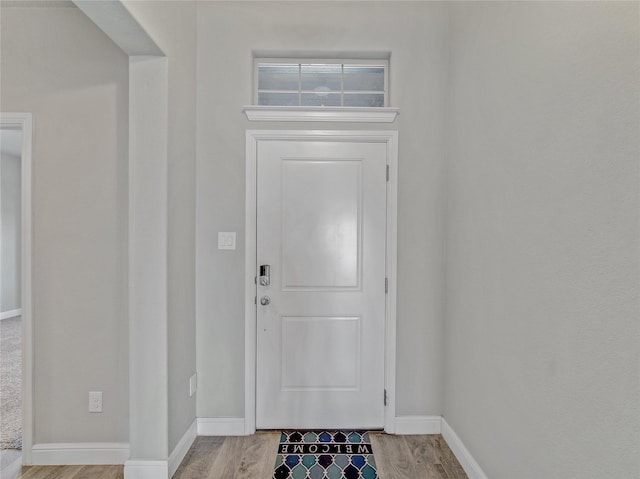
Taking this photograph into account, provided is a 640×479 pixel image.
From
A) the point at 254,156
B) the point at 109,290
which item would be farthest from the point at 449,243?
the point at 109,290

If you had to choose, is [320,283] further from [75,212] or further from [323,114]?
[75,212]

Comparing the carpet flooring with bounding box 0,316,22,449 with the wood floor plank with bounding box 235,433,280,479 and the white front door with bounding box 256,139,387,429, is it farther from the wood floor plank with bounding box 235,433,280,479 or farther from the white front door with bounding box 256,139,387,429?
the white front door with bounding box 256,139,387,429

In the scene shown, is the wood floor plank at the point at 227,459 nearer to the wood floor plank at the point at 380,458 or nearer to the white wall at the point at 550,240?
the wood floor plank at the point at 380,458

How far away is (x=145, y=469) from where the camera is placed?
1.93m

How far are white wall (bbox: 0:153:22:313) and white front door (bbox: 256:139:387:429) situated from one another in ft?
20.1

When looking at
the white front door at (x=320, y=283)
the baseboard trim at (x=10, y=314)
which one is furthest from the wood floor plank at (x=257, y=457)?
the baseboard trim at (x=10, y=314)

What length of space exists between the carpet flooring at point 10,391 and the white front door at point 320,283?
1.64 m

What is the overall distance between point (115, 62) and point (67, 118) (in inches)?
17.5

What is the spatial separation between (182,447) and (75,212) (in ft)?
5.15

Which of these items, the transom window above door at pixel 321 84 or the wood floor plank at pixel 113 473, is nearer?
the wood floor plank at pixel 113 473

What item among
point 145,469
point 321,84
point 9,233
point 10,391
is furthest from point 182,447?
point 9,233

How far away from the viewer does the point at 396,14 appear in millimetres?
2432

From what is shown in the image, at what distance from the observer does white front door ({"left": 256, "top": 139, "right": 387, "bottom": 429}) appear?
2.44 meters

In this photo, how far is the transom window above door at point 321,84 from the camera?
8.35 feet
